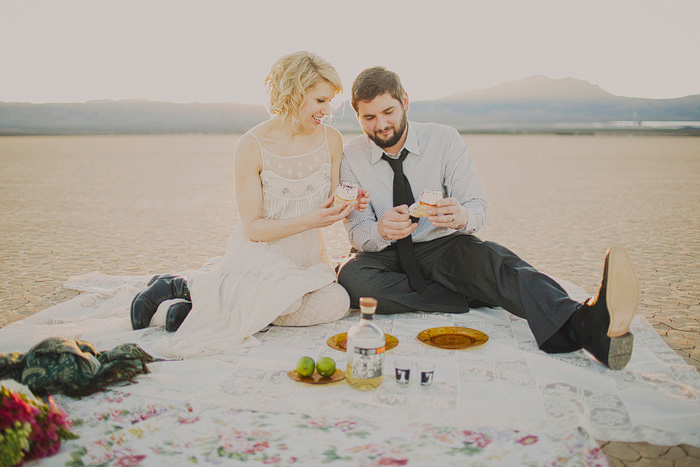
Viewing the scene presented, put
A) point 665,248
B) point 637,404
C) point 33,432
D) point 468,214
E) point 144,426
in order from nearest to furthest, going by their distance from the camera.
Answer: point 33,432 < point 144,426 < point 637,404 < point 468,214 < point 665,248

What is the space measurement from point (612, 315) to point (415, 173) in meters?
2.08

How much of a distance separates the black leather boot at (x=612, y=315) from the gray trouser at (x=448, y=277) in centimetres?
50

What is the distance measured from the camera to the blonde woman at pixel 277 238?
13.1 feet

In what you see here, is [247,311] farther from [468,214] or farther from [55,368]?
[468,214]

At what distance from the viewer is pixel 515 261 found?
13.5 ft

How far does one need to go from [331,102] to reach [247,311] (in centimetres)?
172

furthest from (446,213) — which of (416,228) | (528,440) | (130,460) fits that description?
(130,460)

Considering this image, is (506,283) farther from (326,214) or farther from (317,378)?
(317,378)

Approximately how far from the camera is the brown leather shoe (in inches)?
124

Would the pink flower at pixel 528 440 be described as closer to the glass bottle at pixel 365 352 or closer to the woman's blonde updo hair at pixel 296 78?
the glass bottle at pixel 365 352

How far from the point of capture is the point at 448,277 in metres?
4.60

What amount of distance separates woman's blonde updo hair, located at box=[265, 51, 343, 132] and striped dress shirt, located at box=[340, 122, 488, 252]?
0.70 m

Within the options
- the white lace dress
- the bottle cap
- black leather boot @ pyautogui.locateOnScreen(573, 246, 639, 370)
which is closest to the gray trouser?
the white lace dress

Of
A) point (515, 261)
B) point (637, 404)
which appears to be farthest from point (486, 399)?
point (515, 261)
